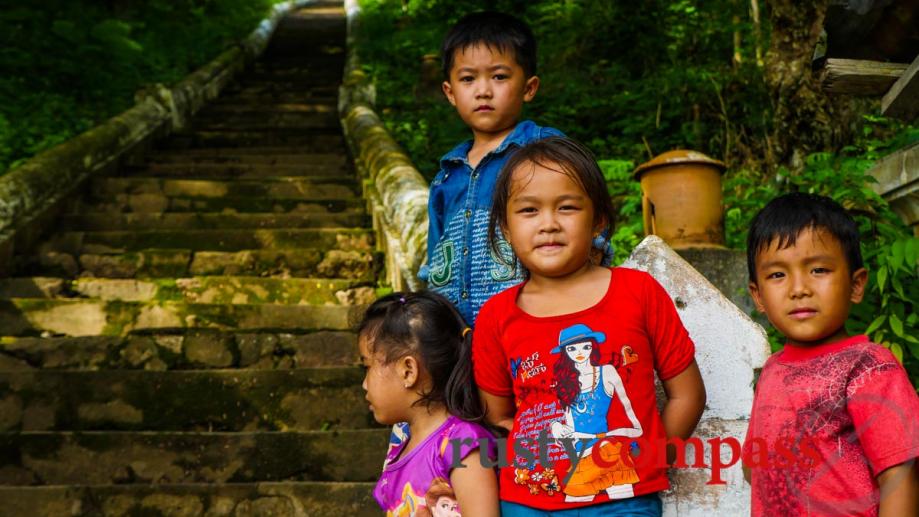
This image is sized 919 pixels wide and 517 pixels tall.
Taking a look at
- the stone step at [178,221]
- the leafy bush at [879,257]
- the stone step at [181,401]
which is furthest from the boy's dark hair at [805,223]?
the stone step at [178,221]

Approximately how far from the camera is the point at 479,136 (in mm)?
2613

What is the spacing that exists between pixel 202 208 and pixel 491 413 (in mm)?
5332

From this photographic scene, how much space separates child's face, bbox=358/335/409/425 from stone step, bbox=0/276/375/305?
3020 mm

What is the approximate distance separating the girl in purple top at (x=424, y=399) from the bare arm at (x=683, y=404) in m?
0.48

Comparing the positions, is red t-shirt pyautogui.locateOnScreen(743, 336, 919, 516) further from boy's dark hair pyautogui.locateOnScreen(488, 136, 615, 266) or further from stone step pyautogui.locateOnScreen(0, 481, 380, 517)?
stone step pyautogui.locateOnScreen(0, 481, 380, 517)

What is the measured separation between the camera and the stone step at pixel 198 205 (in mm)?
6801

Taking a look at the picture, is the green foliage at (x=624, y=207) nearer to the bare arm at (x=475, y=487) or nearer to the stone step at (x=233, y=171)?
the stone step at (x=233, y=171)

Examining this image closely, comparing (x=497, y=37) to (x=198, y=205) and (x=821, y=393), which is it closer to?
(x=821, y=393)

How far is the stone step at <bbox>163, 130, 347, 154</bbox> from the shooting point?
30.3ft

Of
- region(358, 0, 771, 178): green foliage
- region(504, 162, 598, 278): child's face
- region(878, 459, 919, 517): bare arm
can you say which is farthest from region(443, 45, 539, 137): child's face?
region(358, 0, 771, 178): green foliage

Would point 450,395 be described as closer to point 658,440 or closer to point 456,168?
point 658,440

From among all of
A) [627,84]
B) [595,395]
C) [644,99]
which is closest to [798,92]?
[644,99]

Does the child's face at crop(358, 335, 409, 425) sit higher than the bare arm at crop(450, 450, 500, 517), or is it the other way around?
the child's face at crop(358, 335, 409, 425)

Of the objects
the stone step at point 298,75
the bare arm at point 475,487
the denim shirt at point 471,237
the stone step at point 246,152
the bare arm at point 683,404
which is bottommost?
the bare arm at point 475,487
